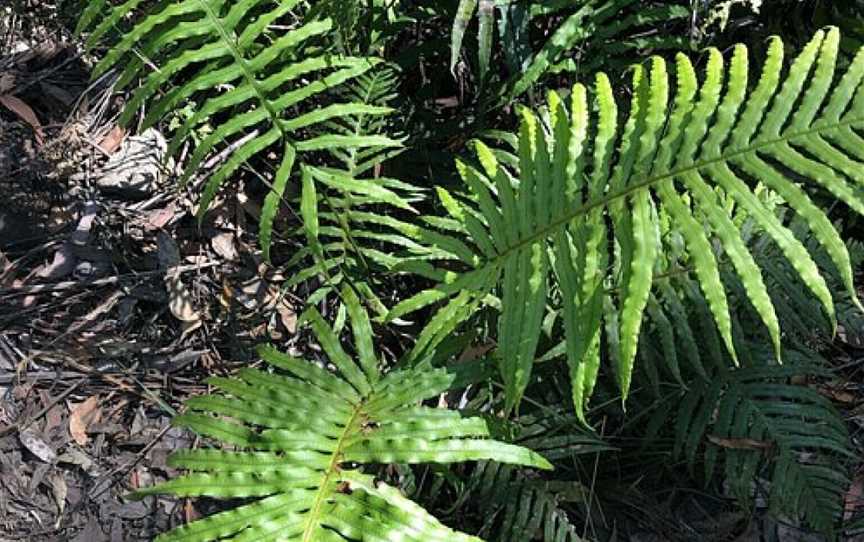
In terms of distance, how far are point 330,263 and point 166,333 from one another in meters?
0.61

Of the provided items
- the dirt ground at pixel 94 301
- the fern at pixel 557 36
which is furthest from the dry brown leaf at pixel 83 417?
the fern at pixel 557 36

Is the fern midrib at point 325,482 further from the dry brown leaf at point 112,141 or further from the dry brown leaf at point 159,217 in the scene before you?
the dry brown leaf at point 112,141

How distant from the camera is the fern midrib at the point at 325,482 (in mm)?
1747

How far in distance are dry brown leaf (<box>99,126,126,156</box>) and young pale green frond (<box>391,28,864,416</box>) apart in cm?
148

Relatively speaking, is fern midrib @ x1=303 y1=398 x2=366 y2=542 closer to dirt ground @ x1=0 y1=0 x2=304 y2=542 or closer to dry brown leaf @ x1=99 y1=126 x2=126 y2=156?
dirt ground @ x1=0 y1=0 x2=304 y2=542

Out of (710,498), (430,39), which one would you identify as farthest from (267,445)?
(430,39)

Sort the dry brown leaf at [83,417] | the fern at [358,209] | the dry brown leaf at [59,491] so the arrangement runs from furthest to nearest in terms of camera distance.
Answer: the dry brown leaf at [83,417] → the dry brown leaf at [59,491] → the fern at [358,209]

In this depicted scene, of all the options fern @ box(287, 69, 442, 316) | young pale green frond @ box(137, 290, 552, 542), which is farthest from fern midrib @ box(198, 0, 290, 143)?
young pale green frond @ box(137, 290, 552, 542)

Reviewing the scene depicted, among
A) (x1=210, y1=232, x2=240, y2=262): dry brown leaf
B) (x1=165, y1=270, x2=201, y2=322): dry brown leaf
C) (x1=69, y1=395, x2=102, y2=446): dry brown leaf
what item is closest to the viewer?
(x1=69, y1=395, x2=102, y2=446): dry brown leaf

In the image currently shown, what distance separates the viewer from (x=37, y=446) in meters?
2.69

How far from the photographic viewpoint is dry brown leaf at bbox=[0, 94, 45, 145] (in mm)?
3135

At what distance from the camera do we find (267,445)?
194cm

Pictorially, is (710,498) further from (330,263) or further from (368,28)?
(368,28)

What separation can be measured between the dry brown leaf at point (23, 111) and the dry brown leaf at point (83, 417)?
34.9 inches
